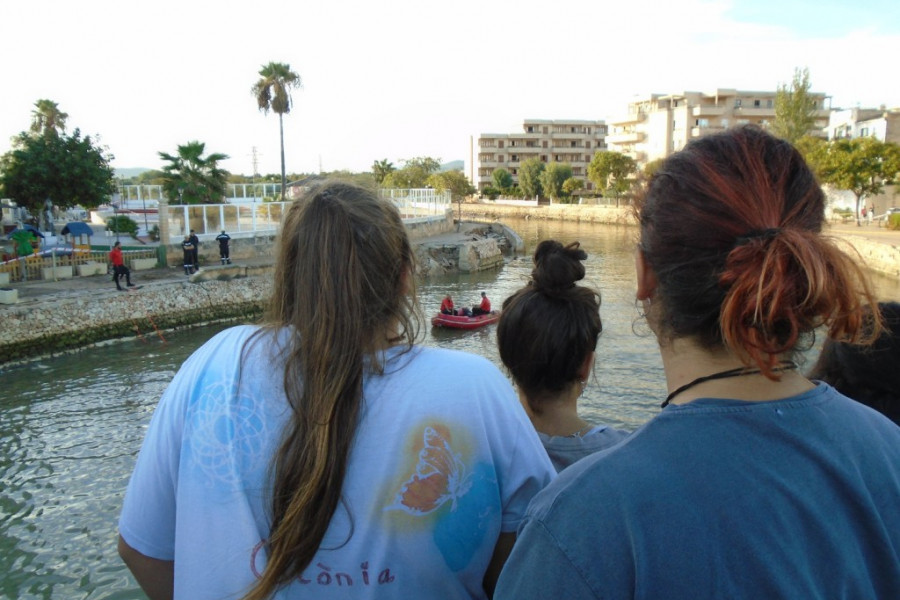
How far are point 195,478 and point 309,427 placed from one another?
299mm

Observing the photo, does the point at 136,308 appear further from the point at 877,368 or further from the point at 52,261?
the point at 877,368

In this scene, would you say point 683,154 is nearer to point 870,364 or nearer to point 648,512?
point 648,512

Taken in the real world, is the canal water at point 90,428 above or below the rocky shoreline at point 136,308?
below

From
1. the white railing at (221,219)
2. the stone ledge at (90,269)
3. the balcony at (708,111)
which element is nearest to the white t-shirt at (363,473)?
the white railing at (221,219)

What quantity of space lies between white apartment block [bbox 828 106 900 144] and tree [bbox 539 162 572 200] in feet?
94.0

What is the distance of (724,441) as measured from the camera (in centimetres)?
104

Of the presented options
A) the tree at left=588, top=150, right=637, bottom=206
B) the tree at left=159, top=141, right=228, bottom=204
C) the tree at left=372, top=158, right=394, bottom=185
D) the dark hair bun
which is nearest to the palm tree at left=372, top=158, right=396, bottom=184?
the tree at left=372, top=158, right=394, bottom=185

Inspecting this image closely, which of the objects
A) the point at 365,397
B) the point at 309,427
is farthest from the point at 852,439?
the point at 309,427

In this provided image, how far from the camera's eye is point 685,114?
2783 inches

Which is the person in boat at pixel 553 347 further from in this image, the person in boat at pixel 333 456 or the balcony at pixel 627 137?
the balcony at pixel 627 137

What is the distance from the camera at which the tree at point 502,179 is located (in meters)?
90.8

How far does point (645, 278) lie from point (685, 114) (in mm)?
76962

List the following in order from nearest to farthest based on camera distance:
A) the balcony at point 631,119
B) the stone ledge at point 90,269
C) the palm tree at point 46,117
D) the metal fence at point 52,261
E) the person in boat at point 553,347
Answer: the person in boat at point 553,347
the metal fence at point 52,261
the stone ledge at point 90,269
the palm tree at point 46,117
the balcony at point 631,119

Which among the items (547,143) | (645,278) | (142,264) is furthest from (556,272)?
(547,143)
